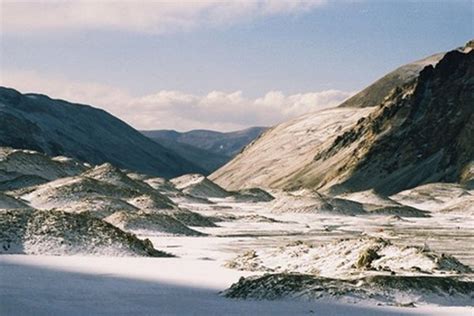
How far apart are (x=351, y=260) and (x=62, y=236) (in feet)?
40.5

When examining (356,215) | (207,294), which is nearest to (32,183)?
(356,215)

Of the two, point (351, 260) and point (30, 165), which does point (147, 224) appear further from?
point (30, 165)

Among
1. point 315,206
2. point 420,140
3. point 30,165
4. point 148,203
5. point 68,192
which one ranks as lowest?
point 315,206

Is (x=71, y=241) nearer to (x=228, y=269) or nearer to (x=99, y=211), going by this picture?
(x=228, y=269)

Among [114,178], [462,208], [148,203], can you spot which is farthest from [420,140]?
[148,203]

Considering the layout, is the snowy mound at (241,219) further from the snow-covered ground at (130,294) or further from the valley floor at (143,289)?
Result: the snow-covered ground at (130,294)

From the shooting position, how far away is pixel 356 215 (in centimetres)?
8481

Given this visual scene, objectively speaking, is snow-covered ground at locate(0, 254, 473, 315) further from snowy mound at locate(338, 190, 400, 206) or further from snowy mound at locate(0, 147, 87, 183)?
snowy mound at locate(338, 190, 400, 206)

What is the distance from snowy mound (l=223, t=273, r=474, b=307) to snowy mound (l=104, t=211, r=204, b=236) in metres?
26.1

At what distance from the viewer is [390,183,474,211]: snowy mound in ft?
376

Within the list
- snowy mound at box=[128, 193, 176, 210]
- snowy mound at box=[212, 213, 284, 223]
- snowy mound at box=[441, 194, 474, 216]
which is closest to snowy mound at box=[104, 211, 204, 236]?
snowy mound at box=[128, 193, 176, 210]

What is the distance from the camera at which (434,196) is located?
125 metres

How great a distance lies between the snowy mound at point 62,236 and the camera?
32.4 m

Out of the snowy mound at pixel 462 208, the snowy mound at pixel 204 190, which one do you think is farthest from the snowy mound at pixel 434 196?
the snowy mound at pixel 204 190
